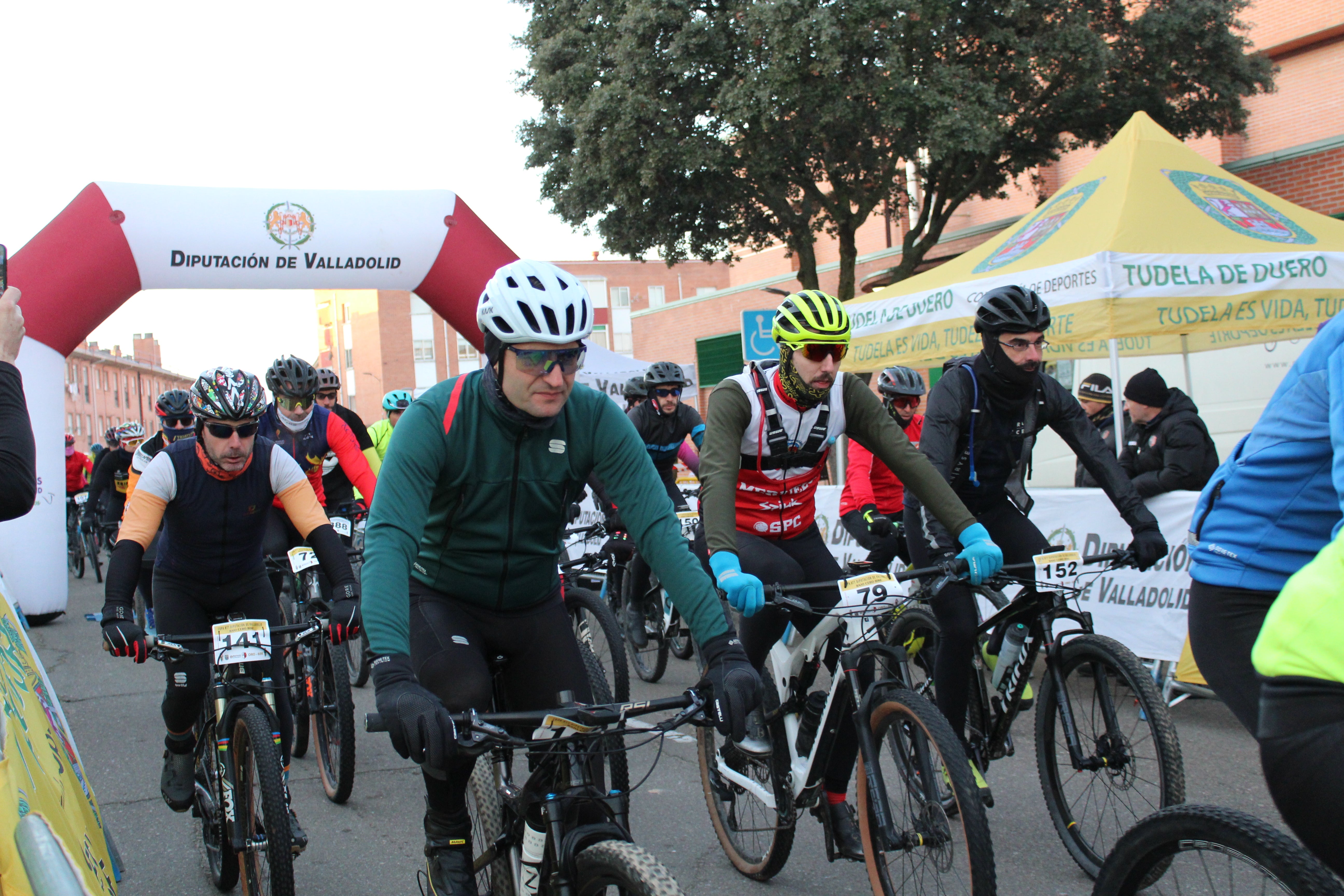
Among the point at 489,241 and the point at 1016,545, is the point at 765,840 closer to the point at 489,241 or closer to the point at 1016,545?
the point at 1016,545

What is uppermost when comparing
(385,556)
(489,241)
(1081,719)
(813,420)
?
(489,241)

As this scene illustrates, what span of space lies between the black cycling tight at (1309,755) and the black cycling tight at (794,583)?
6.52 feet

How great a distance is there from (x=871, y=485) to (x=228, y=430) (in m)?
4.42

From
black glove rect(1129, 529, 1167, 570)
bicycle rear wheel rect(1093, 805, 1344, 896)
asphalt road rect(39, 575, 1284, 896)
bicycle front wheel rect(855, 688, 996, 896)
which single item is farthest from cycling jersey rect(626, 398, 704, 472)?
bicycle rear wheel rect(1093, 805, 1344, 896)

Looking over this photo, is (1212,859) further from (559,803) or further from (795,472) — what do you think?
(795,472)

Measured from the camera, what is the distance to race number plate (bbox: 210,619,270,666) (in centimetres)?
413

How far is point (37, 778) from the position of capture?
200cm

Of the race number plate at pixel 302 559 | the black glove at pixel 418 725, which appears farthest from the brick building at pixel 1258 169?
the black glove at pixel 418 725

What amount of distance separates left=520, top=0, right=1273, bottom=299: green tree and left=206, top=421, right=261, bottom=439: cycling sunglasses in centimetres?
1419

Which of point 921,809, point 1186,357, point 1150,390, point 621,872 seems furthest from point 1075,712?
point 1186,357

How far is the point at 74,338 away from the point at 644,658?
669 cm

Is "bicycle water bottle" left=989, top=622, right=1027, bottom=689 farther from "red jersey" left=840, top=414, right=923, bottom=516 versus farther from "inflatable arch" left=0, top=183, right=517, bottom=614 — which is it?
"inflatable arch" left=0, top=183, right=517, bottom=614

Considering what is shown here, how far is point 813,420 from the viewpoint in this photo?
440 cm

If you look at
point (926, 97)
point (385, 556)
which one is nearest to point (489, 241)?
point (926, 97)
